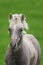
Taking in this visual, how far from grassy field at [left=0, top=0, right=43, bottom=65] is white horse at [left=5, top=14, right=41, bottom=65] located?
4.17m

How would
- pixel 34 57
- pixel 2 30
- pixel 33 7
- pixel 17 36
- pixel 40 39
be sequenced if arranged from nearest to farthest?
pixel 17 36, pixel 34 57, pixel 40 39, pixel 2 30, pixel 33 7

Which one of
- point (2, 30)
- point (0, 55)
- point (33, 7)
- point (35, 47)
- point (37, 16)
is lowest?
point (35, 47)

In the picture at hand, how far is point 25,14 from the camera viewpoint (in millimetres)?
23625

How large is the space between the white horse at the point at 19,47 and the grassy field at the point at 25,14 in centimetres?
417

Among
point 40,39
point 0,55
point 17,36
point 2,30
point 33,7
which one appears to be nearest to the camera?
point 17,36

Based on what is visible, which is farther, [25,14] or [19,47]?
[25,14]

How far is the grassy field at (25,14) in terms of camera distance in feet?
62.1

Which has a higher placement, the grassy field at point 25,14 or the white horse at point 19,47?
the grassy field at point 25,14

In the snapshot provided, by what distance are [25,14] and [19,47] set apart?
1273 cm

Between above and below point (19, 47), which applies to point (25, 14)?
above

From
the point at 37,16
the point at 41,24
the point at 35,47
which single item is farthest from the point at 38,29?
the point at 35,47

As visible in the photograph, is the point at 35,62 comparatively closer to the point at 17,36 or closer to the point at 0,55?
the point at 17,36

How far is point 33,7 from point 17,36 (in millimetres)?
15075

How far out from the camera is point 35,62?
39.5ft
